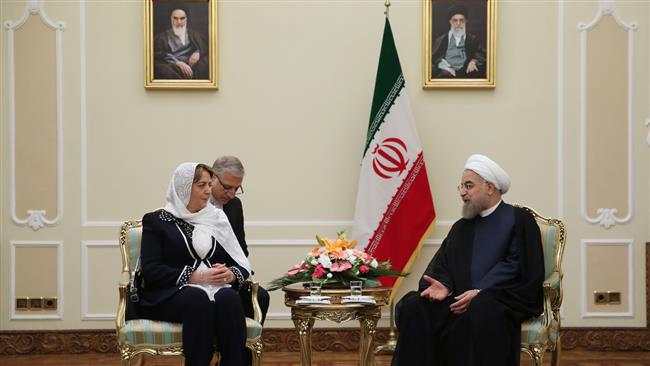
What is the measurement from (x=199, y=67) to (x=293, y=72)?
753mm

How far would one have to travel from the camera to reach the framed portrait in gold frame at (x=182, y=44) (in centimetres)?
738

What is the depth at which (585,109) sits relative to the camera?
24.5 ft

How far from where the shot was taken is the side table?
209 inches

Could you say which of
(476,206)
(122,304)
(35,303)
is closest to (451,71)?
(476,206)

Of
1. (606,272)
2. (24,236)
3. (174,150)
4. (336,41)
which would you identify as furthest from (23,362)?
(606,272)

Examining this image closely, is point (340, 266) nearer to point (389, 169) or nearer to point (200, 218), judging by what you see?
point (200, 218)

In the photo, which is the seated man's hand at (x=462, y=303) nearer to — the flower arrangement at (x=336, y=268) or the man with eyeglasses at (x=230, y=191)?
the flower arrangement at (x=336, y=268)

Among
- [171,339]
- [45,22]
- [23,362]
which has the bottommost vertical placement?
[23,362]

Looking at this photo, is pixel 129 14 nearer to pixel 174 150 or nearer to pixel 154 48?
pixel 154 48

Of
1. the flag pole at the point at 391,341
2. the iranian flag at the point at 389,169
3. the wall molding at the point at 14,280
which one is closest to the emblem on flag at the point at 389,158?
the iranian flag at the point at 389,169

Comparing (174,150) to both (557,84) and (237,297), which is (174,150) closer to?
(237,297)

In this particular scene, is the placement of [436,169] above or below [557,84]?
below

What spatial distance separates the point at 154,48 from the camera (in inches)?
291

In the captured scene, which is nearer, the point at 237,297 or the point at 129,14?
the point at 237,297
